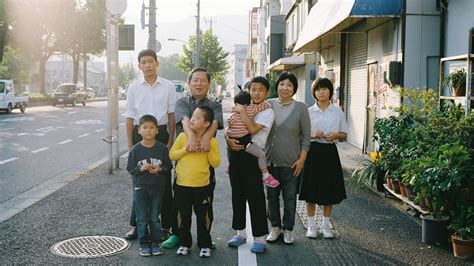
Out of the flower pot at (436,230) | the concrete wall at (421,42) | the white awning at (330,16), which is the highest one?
the white awning at (330,16)

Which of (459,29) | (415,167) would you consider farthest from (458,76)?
(415,167)

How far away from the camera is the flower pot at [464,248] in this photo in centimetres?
523

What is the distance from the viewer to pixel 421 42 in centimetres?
1089

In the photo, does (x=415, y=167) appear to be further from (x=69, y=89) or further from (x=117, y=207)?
(x=69, y=89)

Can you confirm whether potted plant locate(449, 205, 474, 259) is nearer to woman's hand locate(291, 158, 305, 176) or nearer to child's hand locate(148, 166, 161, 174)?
woman's hand locate(291, 158, 305, 176)

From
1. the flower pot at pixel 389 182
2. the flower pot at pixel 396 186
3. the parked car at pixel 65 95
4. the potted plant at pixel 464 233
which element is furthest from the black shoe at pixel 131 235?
the parked car at pixel 65 95

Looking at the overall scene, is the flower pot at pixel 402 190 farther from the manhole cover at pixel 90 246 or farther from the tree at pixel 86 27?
the tree at pixel 86 27

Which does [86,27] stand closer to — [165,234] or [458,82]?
[458,82]

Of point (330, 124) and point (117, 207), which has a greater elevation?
point (330, 124)

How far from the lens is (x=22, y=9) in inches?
1735

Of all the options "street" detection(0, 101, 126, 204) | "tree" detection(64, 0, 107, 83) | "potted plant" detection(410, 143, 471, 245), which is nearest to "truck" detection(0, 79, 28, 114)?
"street" detection(0, 101, 126, 204)

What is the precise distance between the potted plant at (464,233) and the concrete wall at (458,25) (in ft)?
15.0

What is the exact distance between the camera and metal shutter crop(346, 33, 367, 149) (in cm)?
1472

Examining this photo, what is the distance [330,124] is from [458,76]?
3.16 meters
